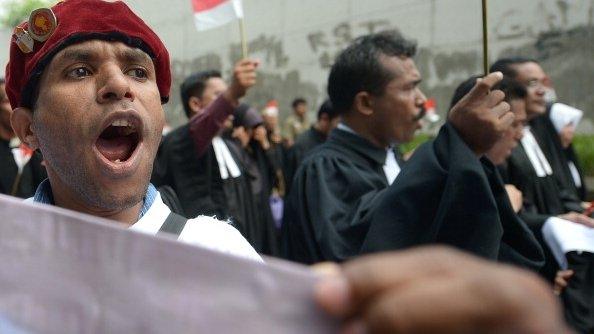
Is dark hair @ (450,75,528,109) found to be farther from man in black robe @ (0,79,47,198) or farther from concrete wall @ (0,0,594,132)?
concrete wall @ (0,0,594,132)

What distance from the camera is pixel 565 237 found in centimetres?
318

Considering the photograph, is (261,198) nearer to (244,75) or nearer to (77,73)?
(244,75)

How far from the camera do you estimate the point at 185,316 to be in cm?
83

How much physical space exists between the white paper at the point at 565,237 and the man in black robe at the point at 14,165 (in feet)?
9.79

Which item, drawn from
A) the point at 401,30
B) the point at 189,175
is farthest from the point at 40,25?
the point at 401,30

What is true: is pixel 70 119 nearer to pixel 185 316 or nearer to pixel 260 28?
pixel 185 316

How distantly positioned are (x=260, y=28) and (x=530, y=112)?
444 inches

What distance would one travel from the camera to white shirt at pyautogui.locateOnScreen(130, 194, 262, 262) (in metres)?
1.59

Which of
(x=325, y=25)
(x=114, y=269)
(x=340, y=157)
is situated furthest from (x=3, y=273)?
(x=325, y=25)

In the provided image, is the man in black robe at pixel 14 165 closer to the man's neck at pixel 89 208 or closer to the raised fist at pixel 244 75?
the raised fist at pixel 244 75

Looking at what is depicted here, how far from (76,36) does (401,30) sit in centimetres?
1154

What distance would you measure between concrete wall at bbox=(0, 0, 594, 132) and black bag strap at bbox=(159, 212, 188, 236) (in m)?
5.88

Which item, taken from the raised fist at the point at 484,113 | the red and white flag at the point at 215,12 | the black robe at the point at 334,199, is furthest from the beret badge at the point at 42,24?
the red and white flag at the point at 215,12

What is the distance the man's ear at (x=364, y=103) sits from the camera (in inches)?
127
